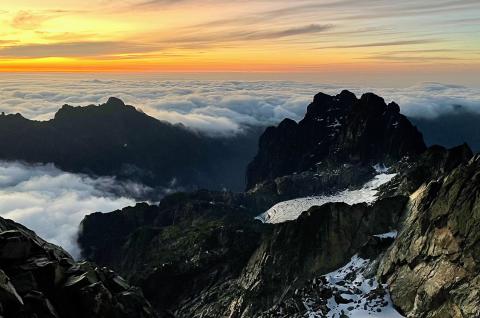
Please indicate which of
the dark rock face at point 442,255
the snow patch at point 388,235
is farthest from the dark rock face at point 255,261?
the dark rock face at point 442,255

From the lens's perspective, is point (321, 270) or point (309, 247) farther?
point (309, 247)

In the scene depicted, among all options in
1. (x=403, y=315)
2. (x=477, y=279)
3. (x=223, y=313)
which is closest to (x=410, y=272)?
(x=403, y=315)

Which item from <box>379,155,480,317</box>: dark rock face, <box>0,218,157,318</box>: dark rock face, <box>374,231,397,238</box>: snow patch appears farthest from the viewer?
<box>374,231,397,238</box>: snow patch

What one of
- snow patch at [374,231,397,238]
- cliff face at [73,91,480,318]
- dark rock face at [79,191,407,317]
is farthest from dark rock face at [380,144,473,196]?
snow patch at [374,231,397,238]

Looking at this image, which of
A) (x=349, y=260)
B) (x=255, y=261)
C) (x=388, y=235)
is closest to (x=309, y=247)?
(x=349, y=260)

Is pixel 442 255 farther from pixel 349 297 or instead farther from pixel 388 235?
pixel 388 235

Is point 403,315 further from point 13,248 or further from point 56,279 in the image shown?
point 13,248

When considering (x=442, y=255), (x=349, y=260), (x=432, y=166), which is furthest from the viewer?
(x=432, y=166)

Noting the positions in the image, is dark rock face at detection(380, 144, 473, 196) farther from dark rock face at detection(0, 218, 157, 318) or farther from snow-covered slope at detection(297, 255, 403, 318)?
dark rock face at detection(0, 218, 157, 318)

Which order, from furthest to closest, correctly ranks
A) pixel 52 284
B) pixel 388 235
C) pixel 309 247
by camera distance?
pixel 309 247, pixel 388 235, pixel 52 284
